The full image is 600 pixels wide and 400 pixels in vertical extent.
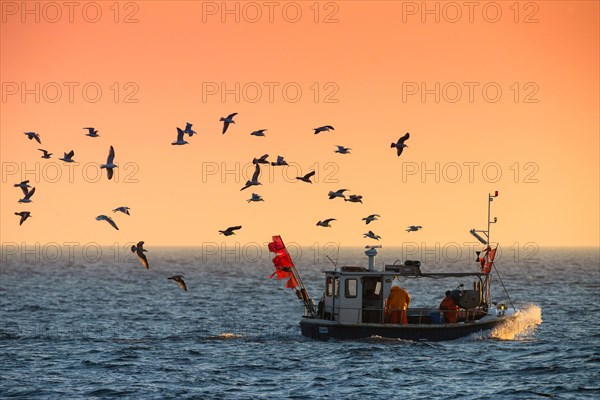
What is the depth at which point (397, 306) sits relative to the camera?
147 ft

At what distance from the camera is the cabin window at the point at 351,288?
44916 mm

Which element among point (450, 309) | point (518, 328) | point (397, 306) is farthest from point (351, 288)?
point (518, 328)

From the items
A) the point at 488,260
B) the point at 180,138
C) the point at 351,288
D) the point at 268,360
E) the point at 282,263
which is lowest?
the point at 268,360

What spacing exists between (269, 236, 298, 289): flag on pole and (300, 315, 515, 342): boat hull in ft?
5.31

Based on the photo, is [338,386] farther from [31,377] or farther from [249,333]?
[249,333]

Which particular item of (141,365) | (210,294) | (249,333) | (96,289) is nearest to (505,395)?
(141,365)

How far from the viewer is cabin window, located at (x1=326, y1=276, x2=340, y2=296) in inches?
1785

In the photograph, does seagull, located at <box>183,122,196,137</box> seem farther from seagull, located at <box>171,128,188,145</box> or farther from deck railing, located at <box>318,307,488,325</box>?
deck railing, located at <box>318,307,488,325</box>

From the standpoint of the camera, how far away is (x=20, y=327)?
57188 mm

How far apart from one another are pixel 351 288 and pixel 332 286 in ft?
3.04

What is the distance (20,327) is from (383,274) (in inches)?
833

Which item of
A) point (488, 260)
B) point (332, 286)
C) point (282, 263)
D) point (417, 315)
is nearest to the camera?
point (332, 286)

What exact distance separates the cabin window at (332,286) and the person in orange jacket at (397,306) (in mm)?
1989

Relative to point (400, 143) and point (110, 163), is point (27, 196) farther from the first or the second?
point (400, 143)
